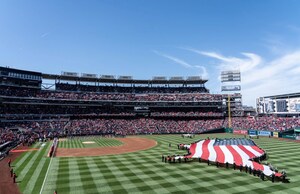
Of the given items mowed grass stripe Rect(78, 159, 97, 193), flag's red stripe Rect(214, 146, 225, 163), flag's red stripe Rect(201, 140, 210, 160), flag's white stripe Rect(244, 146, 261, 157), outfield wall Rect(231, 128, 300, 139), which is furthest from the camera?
outfield wall Rect(231, 128, 300, 139)

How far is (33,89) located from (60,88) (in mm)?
10622

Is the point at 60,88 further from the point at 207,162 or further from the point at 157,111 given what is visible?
the point at 207,162

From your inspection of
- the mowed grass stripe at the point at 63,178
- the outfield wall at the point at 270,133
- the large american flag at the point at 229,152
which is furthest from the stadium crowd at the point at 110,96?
the large american flag at the point at 229,152

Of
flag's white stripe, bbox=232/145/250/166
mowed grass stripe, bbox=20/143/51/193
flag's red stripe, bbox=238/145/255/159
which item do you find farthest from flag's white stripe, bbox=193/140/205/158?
mowed grass stripe, bbox=20/143/51/193

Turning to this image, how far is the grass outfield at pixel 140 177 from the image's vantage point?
21359 mm

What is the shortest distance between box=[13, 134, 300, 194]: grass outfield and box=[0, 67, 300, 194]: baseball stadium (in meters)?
0.11

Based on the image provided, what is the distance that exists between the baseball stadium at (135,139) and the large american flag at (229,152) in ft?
0.46

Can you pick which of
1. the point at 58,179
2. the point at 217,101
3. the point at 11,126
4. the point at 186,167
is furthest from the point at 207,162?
the point at 217,101

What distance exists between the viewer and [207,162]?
1246 inches

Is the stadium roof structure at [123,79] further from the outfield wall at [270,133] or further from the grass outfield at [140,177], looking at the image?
the grass outfield at [140,177]

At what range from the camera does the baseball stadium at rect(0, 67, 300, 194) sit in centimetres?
2356

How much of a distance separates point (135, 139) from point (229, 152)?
35.9m

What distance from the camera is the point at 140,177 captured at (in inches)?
992

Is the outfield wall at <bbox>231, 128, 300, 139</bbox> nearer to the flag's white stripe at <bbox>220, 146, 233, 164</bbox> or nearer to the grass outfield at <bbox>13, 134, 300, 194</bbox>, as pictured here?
the grass outfield at <bbox>13, 134, 300, 194</bbox>
